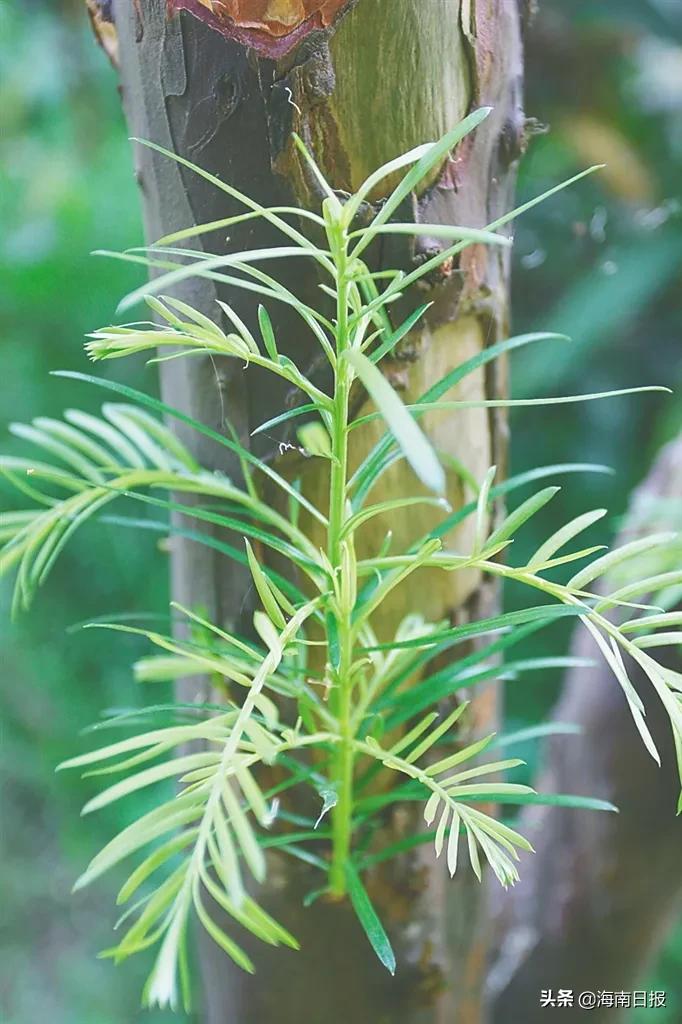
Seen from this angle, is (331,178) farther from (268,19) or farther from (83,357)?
(83,357)

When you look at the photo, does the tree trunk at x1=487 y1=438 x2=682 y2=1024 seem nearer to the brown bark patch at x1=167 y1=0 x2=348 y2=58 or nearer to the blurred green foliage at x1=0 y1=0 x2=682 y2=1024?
the blurred green foliage at x1=0 y1=0 x2=682 y2=1024

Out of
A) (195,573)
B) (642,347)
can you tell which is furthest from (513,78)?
(642,347)

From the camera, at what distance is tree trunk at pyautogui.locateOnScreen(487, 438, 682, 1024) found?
573 mm

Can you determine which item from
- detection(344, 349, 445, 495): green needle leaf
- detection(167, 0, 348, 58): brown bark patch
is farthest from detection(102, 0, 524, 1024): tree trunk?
detection(344, 349, 445, 495): green needle leaf

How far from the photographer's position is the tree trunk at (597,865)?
0.57 meters

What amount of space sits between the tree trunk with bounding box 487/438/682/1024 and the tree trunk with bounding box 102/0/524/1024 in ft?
0.69

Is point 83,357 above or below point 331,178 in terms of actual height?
above

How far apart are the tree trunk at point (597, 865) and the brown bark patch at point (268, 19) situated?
38 centimetres

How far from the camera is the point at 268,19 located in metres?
0.25

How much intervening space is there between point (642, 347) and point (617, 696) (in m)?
0.59

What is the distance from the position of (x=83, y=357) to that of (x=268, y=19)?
2.09 feet

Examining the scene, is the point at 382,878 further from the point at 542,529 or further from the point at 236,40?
the point at 542,529

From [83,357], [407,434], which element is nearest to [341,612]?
[407,434]

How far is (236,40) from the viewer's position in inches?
10.2
